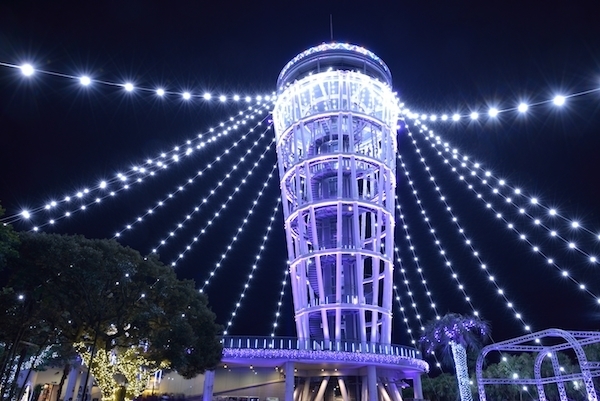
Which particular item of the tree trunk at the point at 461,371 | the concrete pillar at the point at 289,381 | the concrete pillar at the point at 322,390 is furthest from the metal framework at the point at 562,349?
the concrete pillar at the point at 289,381

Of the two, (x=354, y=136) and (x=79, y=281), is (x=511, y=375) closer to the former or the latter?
(x=354, y=136)

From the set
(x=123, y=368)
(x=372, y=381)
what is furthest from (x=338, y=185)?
(x=123, y=368)

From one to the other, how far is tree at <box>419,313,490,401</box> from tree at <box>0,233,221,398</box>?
724 inches

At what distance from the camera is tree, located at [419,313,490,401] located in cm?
3158

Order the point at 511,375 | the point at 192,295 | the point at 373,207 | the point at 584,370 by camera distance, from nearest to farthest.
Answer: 1. the point at 192,295
2. the point at 584,370
3. the point at 373,207
4. the point at 511,375

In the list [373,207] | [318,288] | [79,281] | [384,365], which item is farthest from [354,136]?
[79,281]

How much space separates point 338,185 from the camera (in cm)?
3416

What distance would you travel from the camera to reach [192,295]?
2267cm

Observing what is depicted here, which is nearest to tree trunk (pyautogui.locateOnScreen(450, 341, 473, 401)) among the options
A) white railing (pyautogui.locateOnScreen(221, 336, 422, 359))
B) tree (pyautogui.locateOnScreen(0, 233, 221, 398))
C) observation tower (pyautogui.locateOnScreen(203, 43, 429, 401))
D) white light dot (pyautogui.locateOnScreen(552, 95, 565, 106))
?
observation tower (pyautogui.locateOnScreen(203, 43, 429, 401))

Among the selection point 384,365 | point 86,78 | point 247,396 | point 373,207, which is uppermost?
point 373,207

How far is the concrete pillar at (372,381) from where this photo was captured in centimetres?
2703

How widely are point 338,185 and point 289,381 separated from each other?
14.5m

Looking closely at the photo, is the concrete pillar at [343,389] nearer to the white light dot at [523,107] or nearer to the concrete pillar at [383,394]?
the concrete pillar at [383,394]

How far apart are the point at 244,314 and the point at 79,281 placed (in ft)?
117
